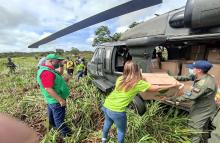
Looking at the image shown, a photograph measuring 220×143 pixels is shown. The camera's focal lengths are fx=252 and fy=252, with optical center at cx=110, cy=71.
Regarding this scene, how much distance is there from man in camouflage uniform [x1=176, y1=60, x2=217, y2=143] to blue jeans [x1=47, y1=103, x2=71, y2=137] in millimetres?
2076

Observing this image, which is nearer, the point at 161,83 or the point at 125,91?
the point at 125,91

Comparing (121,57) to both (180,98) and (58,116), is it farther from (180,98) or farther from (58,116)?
(180,98)

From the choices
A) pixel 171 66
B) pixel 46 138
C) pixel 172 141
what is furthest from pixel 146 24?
pixel 46 138

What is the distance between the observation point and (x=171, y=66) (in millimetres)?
6730

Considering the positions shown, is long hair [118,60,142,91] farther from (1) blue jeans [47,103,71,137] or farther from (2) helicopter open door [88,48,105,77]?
(2) helicopter open door [88,48,105,77]

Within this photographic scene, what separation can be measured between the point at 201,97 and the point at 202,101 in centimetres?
8

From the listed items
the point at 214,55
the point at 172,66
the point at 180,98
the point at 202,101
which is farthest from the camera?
the point at 172,66

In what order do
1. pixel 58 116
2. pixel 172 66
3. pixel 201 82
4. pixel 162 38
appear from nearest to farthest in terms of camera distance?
pixel 201 82
pixel 58 116
pixel 162 38
pixel 172 66

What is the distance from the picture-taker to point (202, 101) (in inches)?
154

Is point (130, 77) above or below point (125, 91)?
above

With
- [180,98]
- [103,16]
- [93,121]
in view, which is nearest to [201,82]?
[180,98]

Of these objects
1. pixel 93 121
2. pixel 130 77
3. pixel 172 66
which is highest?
pixel 130 77

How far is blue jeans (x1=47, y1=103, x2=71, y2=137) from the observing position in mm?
4527

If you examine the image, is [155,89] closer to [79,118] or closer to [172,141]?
[172,141]
